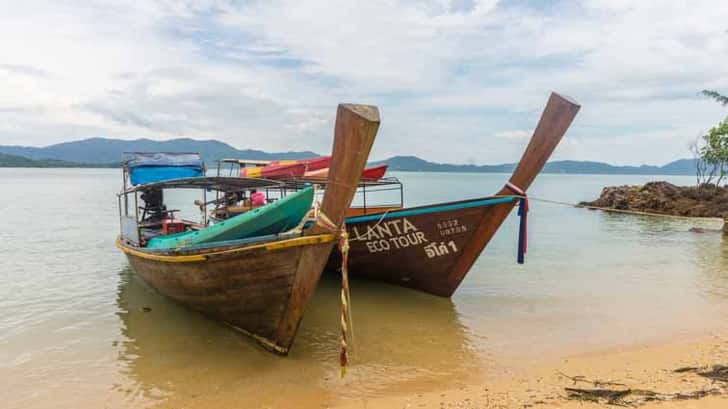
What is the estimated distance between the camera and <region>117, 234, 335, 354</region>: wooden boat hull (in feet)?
18.9

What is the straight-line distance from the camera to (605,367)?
5953 millimetres

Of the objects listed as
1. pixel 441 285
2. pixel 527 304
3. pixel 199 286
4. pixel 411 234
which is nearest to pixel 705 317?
pixel 527 304

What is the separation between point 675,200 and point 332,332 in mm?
30554

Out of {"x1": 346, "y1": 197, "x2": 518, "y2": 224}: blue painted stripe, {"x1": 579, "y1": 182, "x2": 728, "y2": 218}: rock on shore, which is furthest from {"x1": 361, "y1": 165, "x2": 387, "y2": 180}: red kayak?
{"x1": 579, "y1": 182, "x2": 728, "y2": 218}: rock on shore

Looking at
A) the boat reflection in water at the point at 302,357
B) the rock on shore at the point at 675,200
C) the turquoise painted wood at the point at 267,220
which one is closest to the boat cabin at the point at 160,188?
the boat reflection in water at the point at 302,357

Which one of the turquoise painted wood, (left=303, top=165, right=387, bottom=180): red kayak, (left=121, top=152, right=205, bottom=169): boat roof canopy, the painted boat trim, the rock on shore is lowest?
the rock on shore

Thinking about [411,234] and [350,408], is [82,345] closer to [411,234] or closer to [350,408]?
[350,408]

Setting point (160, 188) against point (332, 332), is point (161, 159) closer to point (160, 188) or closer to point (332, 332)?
point (160, 188)

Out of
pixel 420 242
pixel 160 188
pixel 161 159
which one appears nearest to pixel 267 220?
pixel 420 242

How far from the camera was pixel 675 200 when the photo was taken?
3072 cm

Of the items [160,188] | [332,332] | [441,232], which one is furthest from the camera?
[160,188]

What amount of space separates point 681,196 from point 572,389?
32101 mm

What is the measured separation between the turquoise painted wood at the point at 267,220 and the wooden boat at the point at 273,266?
274 mm

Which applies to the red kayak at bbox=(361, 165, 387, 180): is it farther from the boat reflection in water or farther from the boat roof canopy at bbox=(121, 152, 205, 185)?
the boat roof canopy at bbox=(121, 152, 205, 185)
